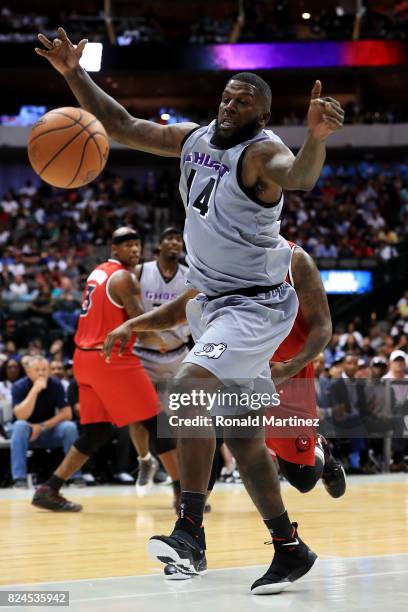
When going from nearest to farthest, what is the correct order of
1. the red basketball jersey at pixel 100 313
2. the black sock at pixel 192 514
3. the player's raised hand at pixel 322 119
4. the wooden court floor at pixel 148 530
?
the player's raised hand at pixel 322 119 < the black sock at pixel 192 514 < the wooden court floor at pixel 148 530 < the red basketball jersey at pixel 100 313

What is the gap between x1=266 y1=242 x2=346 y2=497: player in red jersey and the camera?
550cm

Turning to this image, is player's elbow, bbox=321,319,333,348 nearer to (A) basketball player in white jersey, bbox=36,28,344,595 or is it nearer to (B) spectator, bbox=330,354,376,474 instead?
(A) basketball player in white jersey, bbox=36,28,344,595

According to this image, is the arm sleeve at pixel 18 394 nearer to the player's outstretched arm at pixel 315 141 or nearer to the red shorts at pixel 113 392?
the red shorts at pixel 113 392

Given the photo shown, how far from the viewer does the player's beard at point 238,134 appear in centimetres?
413

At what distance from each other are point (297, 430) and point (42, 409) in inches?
197

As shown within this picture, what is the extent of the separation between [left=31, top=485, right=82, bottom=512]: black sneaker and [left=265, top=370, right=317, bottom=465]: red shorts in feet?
7.75

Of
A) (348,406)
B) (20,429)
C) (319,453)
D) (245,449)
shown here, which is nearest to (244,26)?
(348,406)

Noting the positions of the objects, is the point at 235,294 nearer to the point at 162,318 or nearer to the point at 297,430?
the point at 162,318

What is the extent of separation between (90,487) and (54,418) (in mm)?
778

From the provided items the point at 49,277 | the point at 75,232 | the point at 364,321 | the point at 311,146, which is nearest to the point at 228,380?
the point at 311,146

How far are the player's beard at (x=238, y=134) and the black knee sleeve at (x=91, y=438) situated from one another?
3.93 metres

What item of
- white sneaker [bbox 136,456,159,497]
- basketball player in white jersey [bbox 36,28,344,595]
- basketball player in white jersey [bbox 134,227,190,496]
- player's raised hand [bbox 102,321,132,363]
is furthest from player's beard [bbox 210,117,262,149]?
white sneaker [bbox 136,456,159,497]

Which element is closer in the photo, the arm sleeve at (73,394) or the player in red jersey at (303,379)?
the player in red jersey at (303,379)

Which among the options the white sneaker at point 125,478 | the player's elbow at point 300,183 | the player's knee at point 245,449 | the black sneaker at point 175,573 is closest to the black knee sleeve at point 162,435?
the white sneaker at point 125,478
